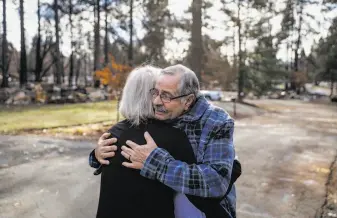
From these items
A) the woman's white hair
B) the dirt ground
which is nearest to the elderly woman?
the woman's white hair

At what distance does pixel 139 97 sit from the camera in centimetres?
194

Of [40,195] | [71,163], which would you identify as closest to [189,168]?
[40,195]

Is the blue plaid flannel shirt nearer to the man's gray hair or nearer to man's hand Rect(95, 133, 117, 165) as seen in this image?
the man's gray hair

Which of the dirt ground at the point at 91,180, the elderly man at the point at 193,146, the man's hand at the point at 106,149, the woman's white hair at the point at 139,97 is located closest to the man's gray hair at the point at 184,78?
the elderly man at the point at 193,146

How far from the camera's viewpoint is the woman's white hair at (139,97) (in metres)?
1.89

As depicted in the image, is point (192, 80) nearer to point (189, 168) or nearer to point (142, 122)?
point (142, 122)

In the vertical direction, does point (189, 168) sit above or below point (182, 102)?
below

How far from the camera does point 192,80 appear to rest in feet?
6.49

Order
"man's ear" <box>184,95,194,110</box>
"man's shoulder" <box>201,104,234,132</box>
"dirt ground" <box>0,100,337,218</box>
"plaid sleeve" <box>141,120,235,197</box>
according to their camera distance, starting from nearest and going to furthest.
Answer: "plaid sleeve" <box>141,120,235,197</box>
"man's shoulder" <box>201,104,234,132</box>
"man's ear" <box>184,95,194,110</box>
"dirt ground" <box>0,100,337,218</box>

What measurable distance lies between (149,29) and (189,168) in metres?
28.4

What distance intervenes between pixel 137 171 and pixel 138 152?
0.11m

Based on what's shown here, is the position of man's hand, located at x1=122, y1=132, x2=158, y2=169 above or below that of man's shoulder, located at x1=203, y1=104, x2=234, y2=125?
below

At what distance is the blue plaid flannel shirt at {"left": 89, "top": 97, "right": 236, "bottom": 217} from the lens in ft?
5.73

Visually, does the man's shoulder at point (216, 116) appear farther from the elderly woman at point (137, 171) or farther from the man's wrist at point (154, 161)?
the man's wrist at point (154, 161)
